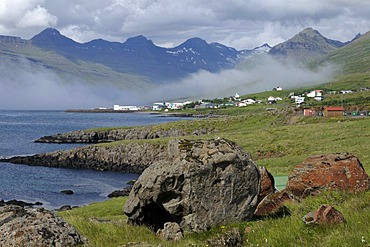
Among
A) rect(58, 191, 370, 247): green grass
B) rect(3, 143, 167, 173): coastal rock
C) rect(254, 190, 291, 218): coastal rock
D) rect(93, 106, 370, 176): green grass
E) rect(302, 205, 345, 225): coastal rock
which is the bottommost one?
rect(3, 143, 167, 173): coastal rock

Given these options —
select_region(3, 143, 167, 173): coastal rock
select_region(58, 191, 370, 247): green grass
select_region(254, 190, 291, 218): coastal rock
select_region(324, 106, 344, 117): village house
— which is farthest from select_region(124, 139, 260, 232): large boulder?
select_region(324, 106, 344, 117): village house

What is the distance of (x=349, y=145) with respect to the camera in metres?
65.2

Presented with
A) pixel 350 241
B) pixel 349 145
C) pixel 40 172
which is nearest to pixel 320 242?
pixel 350 241

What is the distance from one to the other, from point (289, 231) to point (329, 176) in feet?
29.5

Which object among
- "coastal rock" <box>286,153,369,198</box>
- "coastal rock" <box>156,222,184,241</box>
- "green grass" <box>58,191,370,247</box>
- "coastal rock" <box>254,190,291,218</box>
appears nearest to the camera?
"green grass" <box>58,191,370,247</box>

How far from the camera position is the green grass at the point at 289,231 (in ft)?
37.0

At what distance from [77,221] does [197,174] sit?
14.1ft

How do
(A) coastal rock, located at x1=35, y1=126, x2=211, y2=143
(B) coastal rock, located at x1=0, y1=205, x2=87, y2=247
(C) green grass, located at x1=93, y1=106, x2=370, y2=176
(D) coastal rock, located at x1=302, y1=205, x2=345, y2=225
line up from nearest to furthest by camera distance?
(B) coastal rock, located at x1=0, y1=205, x2=87, y2=247 < (D) coastal rock, located at x1=302, y1=205, x2=345, y2=225 < (C) green grass, located at x1=93, y1=106, x2=370, y2=176 < (A) coastal rock, located at x1=35, y1=126, x2=211, y2=143

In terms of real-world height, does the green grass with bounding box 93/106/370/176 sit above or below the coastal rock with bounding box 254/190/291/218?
below

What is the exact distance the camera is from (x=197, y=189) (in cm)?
1631

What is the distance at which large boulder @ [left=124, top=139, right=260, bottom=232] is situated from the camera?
1623cm

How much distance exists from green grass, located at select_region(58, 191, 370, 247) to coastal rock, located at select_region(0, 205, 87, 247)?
84 centimetres

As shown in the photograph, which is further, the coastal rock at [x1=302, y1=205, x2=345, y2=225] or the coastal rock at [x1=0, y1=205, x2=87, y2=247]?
the coastal rock at [x1=302, y1=205, x2=345, y2=225]

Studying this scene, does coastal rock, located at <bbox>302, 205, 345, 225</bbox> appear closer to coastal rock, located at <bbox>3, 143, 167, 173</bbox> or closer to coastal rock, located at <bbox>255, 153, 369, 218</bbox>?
coastal rock, located at <bbox>255, 153, 369, 218</bbox>
